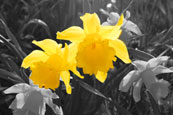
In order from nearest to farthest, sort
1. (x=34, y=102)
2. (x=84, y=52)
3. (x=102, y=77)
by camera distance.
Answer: (x=84, y=52) < (x=102, y=77) < (x=34, y=102)

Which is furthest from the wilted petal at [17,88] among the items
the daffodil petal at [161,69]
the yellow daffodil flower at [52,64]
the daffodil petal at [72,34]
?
the daffodil petal at [161,69]

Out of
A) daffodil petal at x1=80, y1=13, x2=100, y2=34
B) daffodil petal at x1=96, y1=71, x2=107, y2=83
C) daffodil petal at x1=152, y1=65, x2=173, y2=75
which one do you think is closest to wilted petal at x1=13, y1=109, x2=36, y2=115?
daffodil petal at x1=96, y1=71, x2=107, y2=83

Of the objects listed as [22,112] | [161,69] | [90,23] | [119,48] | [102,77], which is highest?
[90,23]

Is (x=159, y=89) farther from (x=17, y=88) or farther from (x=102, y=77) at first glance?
(x=17, y=88)

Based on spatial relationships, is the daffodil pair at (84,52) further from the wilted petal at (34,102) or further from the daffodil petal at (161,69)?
the daffodil petal at (161,69)

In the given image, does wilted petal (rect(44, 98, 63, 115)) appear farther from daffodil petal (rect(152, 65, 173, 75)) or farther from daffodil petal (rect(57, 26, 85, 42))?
daffodil petal (rect(152, 65, 173, 75))

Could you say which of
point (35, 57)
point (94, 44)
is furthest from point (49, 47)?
point (94, 44)

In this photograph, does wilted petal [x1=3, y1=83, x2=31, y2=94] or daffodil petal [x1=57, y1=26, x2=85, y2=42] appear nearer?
daffodil petal [x1=57, y1=26, x2=85, y2=42]
